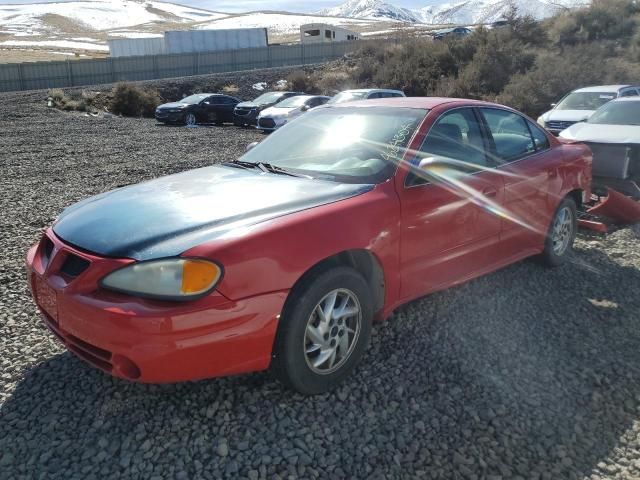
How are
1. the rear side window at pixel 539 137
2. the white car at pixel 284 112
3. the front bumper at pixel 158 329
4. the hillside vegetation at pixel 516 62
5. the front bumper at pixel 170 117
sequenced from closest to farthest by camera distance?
the front bumper at pixel 158 329
the rear side window at pixel 539 137
the white car at pixel 284 112
the front bumper at pixel 170 117
the hillside vegetation at pixel 516 62

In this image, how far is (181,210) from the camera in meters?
3.03

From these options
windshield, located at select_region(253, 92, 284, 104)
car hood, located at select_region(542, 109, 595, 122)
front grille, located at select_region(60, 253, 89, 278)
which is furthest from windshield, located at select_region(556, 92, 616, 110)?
front grille, located at select_region(60, 253, 89, 278)

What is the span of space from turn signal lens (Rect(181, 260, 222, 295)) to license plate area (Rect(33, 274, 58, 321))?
2.48 ft

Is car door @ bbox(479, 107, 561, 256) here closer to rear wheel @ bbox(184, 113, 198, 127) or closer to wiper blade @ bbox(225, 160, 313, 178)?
wiper blade @ bbox(225, 160, 313, 178)

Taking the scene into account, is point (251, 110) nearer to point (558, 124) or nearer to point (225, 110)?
point (225, 110)

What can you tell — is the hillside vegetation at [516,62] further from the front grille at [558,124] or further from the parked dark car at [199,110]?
the parked dark car at [199,110]

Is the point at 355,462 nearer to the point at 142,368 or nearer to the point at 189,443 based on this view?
the point at 189,443

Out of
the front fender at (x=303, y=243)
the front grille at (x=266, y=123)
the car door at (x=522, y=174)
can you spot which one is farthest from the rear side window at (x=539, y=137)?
the front grille at (x=266, y=123)

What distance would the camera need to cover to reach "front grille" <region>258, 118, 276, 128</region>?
55.6 feet

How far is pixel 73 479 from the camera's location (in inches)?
95.0

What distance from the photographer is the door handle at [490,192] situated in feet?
13.0

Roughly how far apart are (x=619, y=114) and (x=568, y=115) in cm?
321

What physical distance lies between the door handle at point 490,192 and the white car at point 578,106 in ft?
28.9

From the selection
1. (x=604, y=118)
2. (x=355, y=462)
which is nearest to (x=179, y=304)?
(x=355, y=462)
